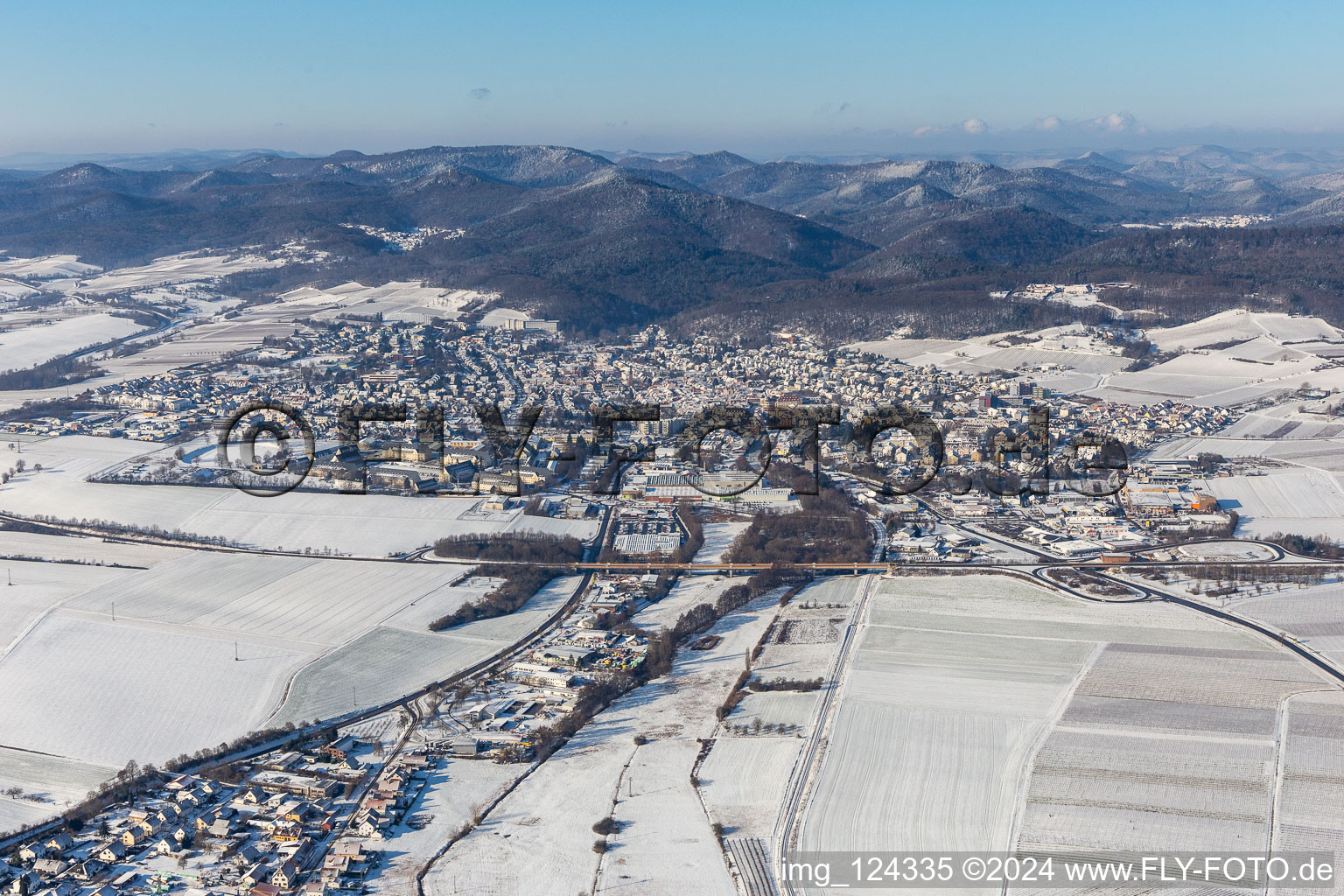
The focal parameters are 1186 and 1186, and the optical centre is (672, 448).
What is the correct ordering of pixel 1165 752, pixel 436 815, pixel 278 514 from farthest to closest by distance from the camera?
pixel 278 514 < pixel 1165 752 < pixel 436 815

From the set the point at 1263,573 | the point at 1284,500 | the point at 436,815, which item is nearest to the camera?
the point at 436,815

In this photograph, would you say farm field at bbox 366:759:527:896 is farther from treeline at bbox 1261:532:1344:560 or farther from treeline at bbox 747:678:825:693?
treeline at bbox 1261:532:1344:560

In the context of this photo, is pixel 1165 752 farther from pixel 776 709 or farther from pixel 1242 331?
pixel 1242 331

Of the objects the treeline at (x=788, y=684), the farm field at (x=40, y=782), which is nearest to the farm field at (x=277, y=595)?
the farm field at (x=40, y=782)

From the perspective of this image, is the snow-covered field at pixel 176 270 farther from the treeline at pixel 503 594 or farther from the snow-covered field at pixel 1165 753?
the snow-covered field at pixel 1165 753

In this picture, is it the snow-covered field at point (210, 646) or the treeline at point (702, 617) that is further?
the treeline at point (702, 617)

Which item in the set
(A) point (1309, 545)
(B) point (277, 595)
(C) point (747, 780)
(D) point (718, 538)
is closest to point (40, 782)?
(B) point (277, 595)
